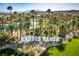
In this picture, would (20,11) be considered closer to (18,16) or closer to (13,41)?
(18,16)

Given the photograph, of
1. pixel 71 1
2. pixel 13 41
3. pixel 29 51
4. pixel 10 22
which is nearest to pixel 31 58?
pixel 29 51

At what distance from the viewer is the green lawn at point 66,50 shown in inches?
76.9

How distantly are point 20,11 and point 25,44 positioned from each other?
0.24 metres

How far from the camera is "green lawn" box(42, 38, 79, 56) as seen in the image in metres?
1.95

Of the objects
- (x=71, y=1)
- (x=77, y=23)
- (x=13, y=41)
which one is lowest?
(x=13, y=41)

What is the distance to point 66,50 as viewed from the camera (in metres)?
1.97

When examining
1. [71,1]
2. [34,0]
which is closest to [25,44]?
[34,0]

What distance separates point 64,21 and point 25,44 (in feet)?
1.07

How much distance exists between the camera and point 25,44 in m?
1.96

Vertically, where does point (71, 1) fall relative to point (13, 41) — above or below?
above

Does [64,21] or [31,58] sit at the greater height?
[64,21]

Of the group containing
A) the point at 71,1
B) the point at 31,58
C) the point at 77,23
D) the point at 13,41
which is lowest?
the point at 31,58

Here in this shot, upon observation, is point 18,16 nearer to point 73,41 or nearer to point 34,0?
point 34,0

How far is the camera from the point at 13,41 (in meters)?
→ 1.96
